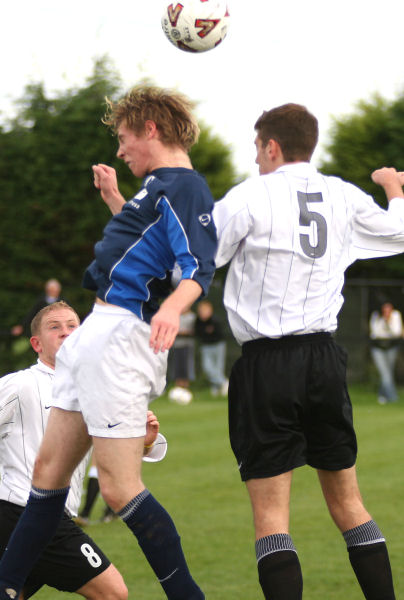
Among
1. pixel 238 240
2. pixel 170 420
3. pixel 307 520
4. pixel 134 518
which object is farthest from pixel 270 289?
pixel 170 420

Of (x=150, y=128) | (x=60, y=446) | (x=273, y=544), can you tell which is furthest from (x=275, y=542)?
(x=150, y=128)

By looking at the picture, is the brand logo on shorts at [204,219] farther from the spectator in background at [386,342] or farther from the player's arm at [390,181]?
the spectator in background at [386,342]

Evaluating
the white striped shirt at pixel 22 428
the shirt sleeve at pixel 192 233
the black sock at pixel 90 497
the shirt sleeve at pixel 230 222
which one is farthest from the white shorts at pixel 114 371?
the black sock at pixel 90 497

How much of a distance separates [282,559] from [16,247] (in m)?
19.0

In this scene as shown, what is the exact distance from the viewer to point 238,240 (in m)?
4.06

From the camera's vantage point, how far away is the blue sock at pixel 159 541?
3.83m

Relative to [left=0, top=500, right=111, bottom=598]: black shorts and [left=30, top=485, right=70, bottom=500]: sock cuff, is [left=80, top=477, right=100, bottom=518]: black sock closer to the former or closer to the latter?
[left=0, top=500, right=111, bottom=598]: black shorts

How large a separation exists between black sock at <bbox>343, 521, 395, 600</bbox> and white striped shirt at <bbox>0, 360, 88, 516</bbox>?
128 centimetres

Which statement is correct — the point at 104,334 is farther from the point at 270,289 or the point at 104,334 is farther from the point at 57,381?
the point at 270,289

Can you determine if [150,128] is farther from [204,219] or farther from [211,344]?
[211,344]

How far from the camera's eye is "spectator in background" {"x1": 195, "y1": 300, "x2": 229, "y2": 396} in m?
20.9

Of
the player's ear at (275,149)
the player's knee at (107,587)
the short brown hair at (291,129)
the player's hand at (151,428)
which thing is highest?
the short brown hair at (291,129)

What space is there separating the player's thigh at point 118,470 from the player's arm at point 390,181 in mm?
1705

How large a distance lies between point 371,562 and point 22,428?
1675 mm
